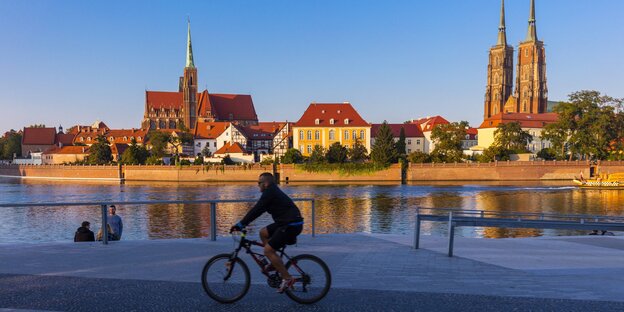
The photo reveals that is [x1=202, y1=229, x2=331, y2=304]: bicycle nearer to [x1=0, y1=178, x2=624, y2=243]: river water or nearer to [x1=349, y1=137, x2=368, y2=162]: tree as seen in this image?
[x1=0, y1=178, x2=624, y2=243]: river water

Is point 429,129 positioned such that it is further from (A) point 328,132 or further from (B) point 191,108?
(B) point 191,108

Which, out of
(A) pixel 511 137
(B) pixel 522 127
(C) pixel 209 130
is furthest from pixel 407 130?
(C) pixel 209 130

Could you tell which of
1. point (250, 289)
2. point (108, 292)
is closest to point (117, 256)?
point (108, 292)

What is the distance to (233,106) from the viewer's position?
141250 millimetres

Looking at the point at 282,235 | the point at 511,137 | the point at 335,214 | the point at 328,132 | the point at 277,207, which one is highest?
the point at 328,132

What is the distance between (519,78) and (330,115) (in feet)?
208

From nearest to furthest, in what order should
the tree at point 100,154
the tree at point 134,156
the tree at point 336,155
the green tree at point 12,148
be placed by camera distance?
1. the tree at point 336,155
2. the tree at point 134,156
3. the tree at point 100,154
4. the green tree at point 12,148

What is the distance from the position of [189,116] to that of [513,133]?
8226cm

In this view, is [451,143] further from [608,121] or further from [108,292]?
[108,292]

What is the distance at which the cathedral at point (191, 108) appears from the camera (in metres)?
139

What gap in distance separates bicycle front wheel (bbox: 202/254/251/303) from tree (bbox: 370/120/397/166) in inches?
3130

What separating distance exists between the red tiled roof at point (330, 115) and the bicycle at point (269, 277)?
309 feet

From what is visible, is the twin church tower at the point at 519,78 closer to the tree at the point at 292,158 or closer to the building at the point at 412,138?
the building at the point at 412,138

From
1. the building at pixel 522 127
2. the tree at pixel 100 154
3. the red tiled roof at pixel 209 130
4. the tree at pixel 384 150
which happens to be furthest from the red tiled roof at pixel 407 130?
the tree at pixel 100 154
